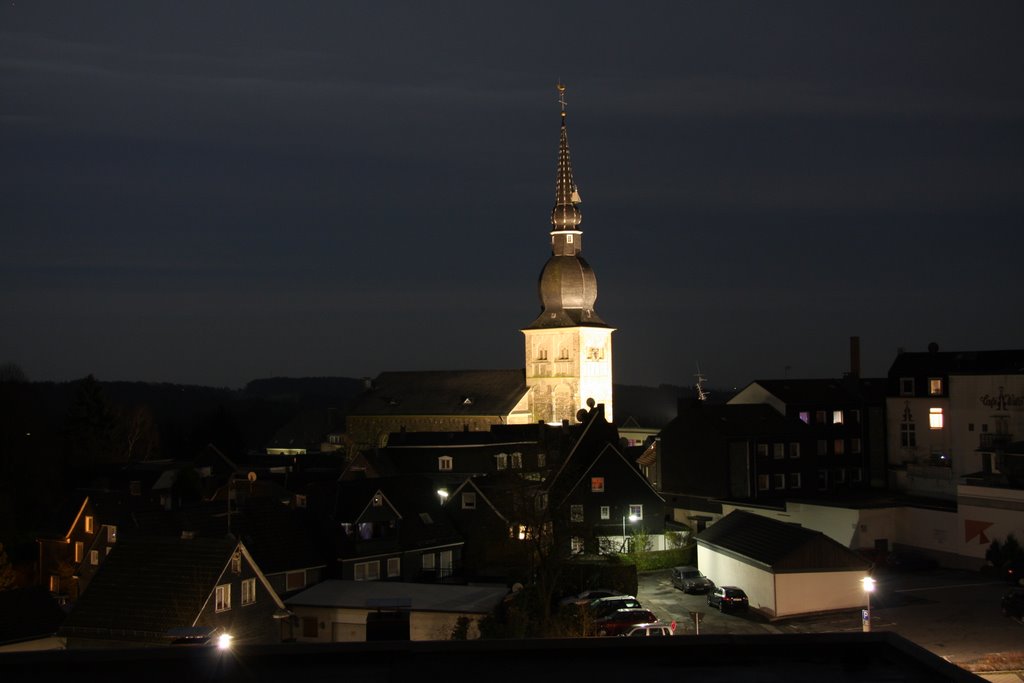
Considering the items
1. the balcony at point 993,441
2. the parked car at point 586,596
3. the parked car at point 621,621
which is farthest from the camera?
the balcony at point 993,441

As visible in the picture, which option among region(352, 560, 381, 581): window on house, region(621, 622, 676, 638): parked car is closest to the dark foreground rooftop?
region(621, 622, 676, 638): parked car

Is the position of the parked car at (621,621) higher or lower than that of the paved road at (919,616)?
higher

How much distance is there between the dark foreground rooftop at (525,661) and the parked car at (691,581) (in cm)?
3513

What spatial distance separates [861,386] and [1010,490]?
29.2 metres

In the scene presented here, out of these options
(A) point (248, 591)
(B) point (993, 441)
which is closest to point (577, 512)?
(A) point (248, 591)

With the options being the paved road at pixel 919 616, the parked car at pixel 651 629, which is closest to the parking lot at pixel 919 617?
the paved road at pixel 919 616

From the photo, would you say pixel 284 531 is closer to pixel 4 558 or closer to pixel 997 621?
pixel 4 558

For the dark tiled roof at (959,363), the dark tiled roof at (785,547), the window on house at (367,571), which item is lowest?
the window on house at (367,571)

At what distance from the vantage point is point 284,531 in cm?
4488

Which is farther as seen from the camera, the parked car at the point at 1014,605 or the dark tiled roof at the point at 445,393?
the dark tiled roof at the point at 445,393

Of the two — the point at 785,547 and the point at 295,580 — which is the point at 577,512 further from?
the point at 295,580

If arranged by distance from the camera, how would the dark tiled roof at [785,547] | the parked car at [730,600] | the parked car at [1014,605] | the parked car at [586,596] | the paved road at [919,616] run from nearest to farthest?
the paved road at [919,616] < the parked car at [1014,605] < the parked car at [586,596] < the dark tiled roof at [785,547] < the parked car at [730,600]

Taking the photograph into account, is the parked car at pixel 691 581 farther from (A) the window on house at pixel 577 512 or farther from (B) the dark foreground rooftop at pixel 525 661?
(B) the dark foreground rooftop at pixel 525 661

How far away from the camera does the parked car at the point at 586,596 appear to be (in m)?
39.4
